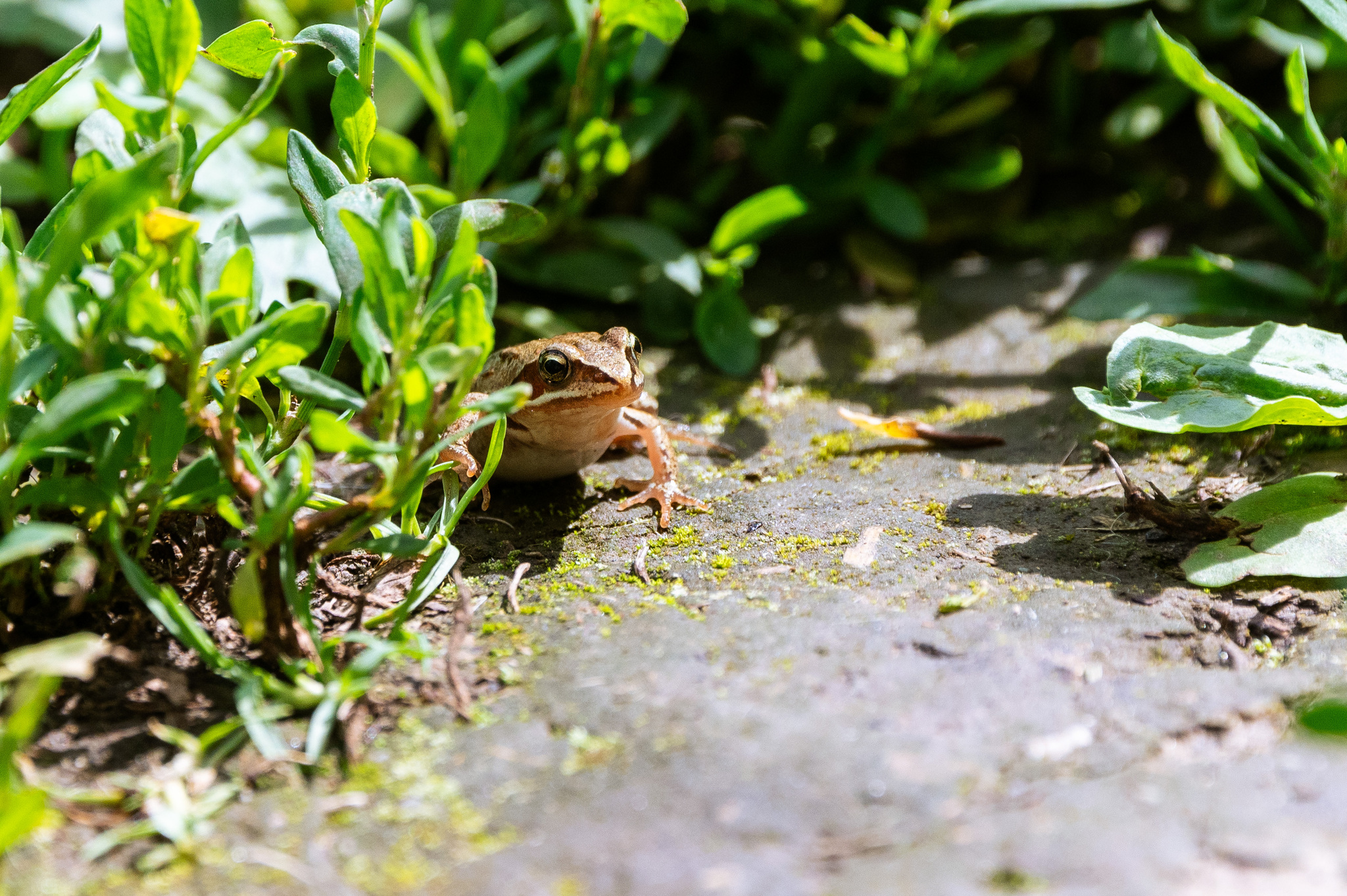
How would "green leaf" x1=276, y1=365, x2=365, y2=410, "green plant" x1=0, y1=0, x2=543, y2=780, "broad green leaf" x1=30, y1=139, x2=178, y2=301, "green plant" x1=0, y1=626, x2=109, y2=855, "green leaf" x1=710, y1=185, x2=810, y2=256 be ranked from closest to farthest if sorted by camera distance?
"green plant" x1=0, y1=626, x2=109, y2=855, "broad green leaf" x1=30, y1=139, x2=178, y2=301, "green plant" x1=0, y1=0, x2=543, y2=780, "green leaf" x1=276, y1=365, x2=365, y2=410, "green leaf" x1=710, y1=185, x2=810, y2=256

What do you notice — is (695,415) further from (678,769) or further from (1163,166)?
(1163,166)

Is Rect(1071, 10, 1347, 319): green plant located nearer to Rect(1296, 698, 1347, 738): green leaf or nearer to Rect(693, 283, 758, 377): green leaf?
Rect(693, 283, 758, 377): green leaf

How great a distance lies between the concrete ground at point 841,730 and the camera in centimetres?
195

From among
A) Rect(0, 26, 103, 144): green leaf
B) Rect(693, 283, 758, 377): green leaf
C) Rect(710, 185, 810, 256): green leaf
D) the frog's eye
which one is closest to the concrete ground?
the frog's eye

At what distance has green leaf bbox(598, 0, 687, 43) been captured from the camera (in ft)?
11.7

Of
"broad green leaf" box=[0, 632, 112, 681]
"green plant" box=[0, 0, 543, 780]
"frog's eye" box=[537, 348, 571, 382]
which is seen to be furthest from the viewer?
"frog's eye" box=[537, 348, 571, 382]

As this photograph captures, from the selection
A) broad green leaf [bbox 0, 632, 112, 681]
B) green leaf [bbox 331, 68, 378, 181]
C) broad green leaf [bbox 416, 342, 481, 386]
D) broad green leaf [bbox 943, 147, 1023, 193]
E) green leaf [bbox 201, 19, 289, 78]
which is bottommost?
broad green leaf [bbox 0, 632, 112, 681]

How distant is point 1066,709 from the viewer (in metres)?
2.32

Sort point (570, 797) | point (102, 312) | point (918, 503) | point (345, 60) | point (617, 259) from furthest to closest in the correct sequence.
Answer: point (617, 259), point (918, 503), point (345, 60), point (102, 312), point (570, 797)

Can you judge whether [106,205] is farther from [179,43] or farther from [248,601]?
[248,601]

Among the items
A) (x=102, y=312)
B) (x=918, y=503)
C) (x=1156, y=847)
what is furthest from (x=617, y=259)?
(x=1156, y=847)

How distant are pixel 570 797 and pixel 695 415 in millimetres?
2509

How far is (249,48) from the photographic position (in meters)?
2.82

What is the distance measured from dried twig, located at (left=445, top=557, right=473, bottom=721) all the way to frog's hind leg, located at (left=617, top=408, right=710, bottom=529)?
905 mm
